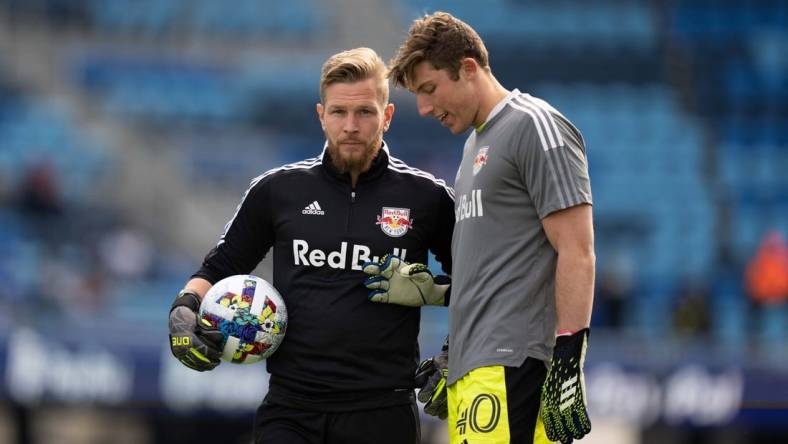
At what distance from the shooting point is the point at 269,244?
554 centimetres

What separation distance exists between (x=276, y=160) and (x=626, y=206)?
15.6 ft

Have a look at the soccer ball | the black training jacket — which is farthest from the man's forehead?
the soccer ball

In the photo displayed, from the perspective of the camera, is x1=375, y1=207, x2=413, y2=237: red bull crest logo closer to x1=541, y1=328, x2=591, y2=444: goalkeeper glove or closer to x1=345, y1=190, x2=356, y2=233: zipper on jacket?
x1=345, y1=190, x2=356, y2=233: zipper on jacket

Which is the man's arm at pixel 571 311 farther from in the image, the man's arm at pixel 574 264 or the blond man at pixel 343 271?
the blond man at pixel 343 271

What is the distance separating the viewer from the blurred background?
11.1 meters

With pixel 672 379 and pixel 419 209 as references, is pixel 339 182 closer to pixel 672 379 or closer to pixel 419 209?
pixel 419 209

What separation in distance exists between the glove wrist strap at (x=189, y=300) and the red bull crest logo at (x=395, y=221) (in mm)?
784

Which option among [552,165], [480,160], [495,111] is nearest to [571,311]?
[552,165]

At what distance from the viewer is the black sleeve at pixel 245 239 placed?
5.42m

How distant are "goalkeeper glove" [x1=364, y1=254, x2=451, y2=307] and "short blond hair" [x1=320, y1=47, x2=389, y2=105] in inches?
25.5

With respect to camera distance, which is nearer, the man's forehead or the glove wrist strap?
the man's forehead

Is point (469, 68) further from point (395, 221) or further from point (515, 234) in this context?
point (395, 221)

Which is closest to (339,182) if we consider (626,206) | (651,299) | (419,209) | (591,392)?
(419,209)

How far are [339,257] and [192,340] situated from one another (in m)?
0.65
